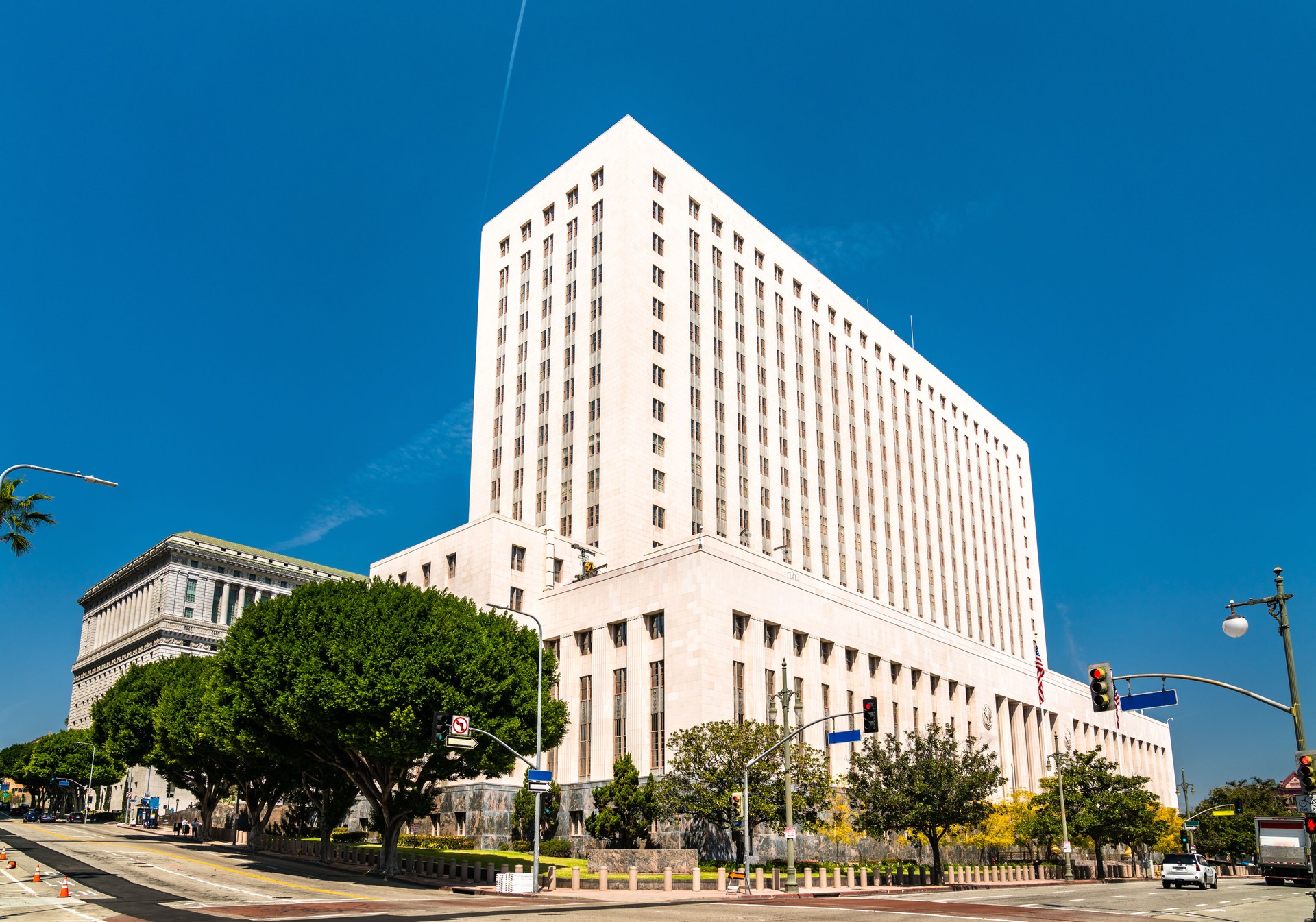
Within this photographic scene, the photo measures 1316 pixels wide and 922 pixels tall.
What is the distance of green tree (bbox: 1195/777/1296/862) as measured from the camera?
126625 mm

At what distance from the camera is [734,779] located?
53125mm

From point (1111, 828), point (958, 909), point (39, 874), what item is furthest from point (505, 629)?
point (1111, 828)

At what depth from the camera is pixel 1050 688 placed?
10262 centimetres

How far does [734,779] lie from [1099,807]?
34898 mm

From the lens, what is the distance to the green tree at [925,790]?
5734 centimetres

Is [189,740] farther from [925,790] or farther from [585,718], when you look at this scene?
[925,790]

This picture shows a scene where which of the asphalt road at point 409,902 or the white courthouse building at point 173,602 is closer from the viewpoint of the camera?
the asphalt road at point 409,902

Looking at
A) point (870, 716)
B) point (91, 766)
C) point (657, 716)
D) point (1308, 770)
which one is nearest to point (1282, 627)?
point (1308, 770)

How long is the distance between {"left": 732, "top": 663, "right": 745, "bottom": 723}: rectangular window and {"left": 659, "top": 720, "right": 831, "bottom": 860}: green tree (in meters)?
5.84

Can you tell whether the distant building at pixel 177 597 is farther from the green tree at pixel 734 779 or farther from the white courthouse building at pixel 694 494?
the green tree at pixel 734 779

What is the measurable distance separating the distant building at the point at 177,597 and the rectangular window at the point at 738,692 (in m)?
88.3

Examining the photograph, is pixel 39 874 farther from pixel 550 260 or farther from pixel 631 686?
pixel 550 260

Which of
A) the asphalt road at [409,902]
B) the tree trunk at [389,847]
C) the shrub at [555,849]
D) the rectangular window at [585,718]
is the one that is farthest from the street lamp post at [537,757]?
the rectangular window at [585,718]

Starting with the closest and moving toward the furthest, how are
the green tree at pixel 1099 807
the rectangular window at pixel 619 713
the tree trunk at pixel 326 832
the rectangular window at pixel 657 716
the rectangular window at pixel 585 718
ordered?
1. the tree trunk at pixel 326 832
2. the rectangular window at pixel 657 716
3. the rectangular window at pixel 619 713
4. the rectangular window at pixel 585 718
5. the green tree at pixel 1099 807
